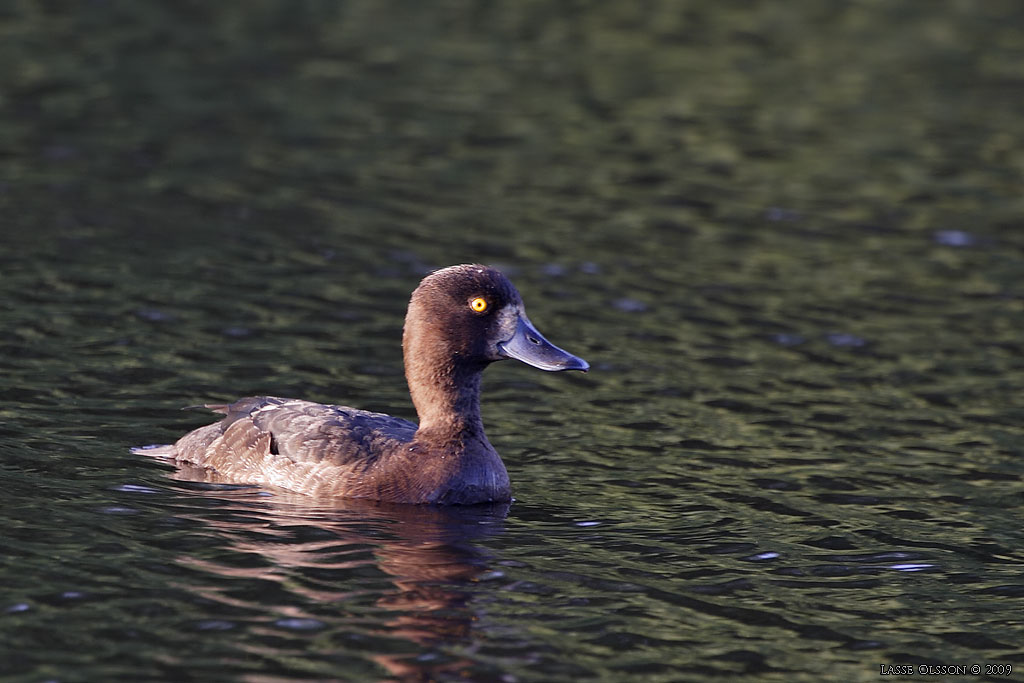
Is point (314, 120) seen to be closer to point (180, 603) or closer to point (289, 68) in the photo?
point (289, 68)

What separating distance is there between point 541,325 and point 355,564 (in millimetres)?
5990

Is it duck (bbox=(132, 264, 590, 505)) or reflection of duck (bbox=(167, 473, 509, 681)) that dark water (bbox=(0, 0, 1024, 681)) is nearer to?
reflection of duck (bbox=(167, 473, 509, 681))

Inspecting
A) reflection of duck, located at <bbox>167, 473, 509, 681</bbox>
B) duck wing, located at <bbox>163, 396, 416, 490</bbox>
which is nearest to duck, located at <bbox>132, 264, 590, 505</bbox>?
duck wing, located at <bbox>163, 396, 416, 490</bbox>

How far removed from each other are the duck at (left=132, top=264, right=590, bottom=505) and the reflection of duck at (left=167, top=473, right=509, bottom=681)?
12 centimetres

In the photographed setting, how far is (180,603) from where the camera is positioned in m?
8.66

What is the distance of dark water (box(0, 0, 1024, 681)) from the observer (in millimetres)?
8820

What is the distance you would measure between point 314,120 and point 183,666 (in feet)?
49.4

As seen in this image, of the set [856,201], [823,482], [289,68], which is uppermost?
[289,68]

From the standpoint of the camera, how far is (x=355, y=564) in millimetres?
9375

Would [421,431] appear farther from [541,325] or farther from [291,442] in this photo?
[541,325]

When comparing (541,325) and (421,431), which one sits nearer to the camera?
(421,431)

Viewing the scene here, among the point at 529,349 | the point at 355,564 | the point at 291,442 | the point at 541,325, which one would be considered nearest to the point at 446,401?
the point at 529,349

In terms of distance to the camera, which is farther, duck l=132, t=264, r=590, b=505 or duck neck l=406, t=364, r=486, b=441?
duck neck l=406, t=364, r=486, b=441

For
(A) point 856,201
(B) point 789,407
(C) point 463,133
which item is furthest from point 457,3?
(B) point 789,407
